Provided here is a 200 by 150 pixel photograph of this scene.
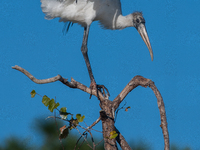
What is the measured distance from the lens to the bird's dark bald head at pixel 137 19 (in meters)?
5.42

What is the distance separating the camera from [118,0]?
5.52 meters

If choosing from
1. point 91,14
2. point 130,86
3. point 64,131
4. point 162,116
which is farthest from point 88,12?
point 162,116

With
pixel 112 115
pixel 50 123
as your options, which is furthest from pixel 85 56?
pixel 50 123

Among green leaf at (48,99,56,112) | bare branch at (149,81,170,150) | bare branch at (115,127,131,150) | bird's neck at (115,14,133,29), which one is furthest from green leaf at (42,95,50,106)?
bird's neck at (115,14,133,29)

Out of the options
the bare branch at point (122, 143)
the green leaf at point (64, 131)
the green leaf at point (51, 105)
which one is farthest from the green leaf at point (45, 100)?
the bare branch at point (122, 143)

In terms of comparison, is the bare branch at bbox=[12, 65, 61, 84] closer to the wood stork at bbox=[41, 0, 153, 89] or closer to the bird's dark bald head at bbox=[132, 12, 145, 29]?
the wood stork at bbox=[41, 0, 153, 89]

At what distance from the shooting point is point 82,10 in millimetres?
5191

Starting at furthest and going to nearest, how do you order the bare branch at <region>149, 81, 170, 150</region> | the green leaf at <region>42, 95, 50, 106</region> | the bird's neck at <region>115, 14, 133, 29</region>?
the bird's neck at <region>115, 14, 133, 29</region>
the green leaf at <region>42, 95, 50, 106</region>
the bare branch at <region>149, 81, 170, 150</region>

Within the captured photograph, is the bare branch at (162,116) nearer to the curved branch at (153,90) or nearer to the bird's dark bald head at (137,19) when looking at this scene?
the curved branch at (153,90)

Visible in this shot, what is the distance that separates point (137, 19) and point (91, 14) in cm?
81

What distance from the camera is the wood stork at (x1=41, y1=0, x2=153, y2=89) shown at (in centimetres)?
518

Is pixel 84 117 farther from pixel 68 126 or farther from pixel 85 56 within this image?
pixel 85 56

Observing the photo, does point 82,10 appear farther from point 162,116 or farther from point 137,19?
point 162,116

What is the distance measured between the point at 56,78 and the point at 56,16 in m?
2.10
